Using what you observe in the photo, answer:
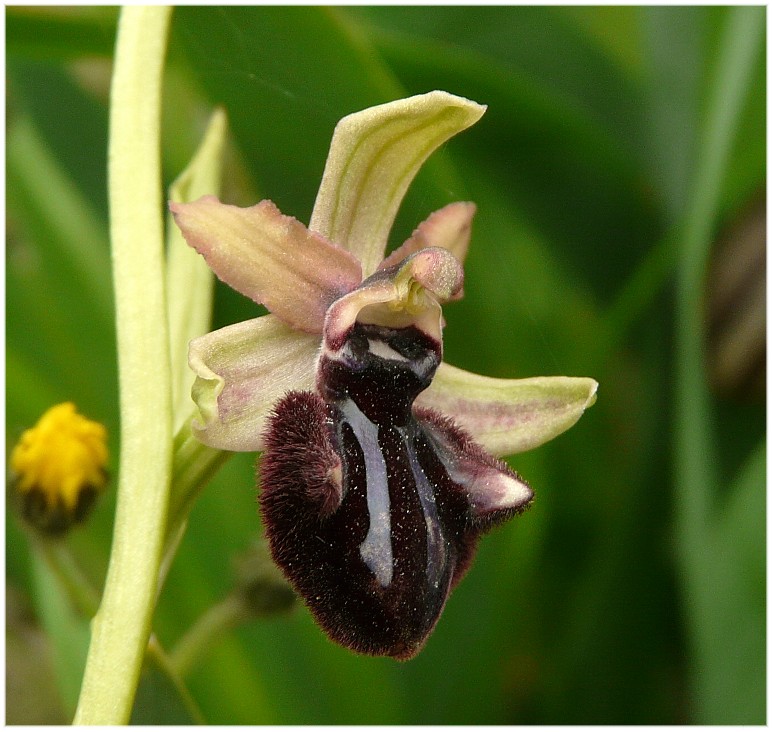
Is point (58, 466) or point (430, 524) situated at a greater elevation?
point (58, 466)

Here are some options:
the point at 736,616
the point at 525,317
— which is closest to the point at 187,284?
the point at 525,317

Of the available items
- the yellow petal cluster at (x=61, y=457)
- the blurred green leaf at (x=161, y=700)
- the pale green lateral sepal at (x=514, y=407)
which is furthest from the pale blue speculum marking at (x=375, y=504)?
the yellow petal cluster at (x=61, y=457)

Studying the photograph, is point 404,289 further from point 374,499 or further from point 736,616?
point 736,616

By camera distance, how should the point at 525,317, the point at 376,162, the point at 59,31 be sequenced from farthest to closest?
1. the point at 525,317
2. the point at 59,31
3. the point at 376,162

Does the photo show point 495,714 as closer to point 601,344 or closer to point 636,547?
point 636,547

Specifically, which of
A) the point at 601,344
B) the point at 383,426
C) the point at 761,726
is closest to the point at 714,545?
the point at 761,726

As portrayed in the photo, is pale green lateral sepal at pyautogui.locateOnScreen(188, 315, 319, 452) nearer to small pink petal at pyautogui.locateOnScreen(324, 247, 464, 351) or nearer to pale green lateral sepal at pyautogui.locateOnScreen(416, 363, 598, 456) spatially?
small pink petal at pyautogui.locateOnScreen(324, 247, 464, 351)

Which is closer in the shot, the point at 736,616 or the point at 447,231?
the point at 447,231
